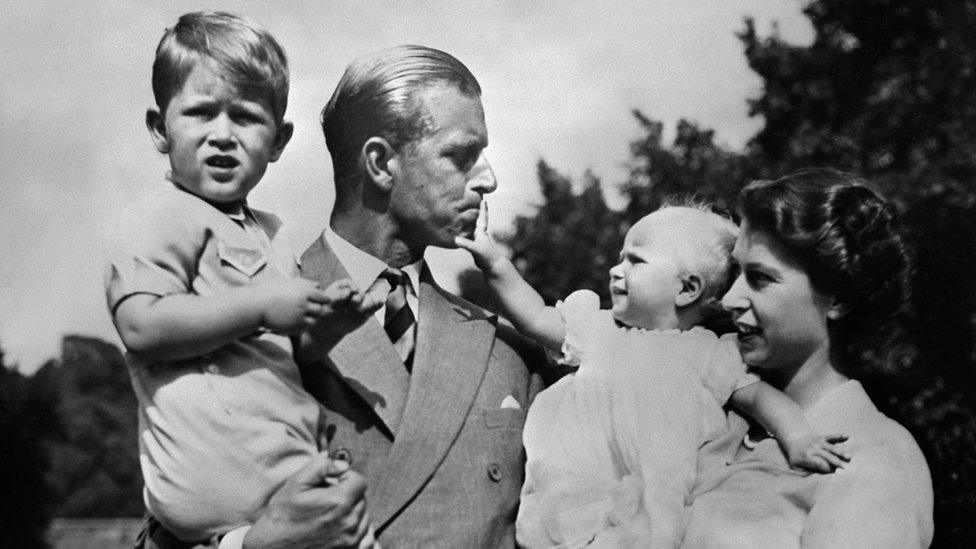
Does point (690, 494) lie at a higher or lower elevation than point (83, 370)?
higher

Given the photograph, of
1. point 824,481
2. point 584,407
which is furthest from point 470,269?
point 824,481

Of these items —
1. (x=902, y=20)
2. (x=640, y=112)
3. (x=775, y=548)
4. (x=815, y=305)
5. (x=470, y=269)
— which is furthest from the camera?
(x=640, y=112)

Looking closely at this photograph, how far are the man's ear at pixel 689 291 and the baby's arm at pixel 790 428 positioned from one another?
1.01ft

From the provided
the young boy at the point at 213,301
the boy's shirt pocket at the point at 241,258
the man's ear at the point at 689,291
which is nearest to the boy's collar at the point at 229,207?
the young boy at the point at 213,301

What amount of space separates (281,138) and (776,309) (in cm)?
146

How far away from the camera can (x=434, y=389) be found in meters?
3.49

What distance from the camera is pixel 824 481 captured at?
3.18m

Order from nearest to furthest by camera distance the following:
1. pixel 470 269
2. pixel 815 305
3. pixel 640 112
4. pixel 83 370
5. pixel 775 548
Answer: pixel 775 548, pixel 815 305, pixel 470 269, pixel 640 112, pixel 83 370

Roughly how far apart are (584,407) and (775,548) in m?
0.66

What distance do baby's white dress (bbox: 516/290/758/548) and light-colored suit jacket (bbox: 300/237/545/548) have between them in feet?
0.36

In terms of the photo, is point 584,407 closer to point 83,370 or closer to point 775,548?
point 775,548

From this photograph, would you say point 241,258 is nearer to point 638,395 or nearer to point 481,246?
point 481,246

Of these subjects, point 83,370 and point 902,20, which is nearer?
point 902,20

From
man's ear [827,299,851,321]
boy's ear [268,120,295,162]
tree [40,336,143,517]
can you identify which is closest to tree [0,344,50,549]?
tree [40,336,143,517]
